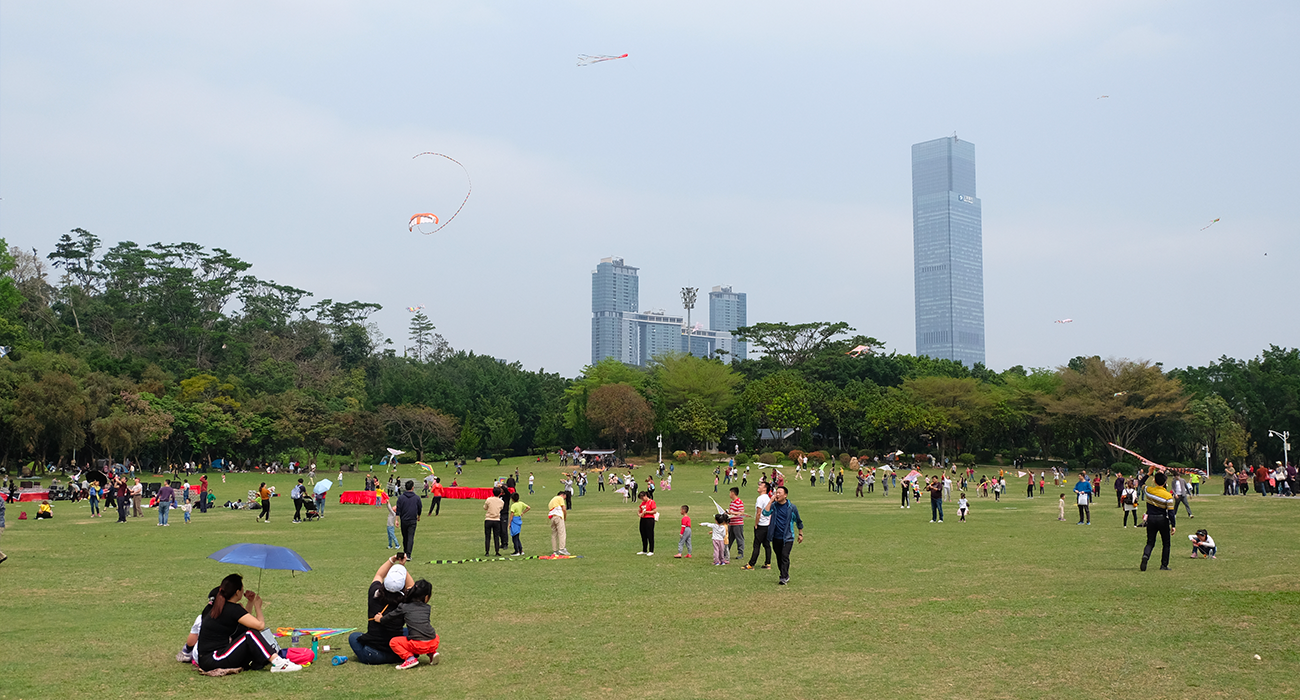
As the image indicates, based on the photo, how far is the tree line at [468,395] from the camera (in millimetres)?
64062

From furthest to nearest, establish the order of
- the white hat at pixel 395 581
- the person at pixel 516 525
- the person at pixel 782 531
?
the person at pixel 516 525, the person at pixel 782 531, the white hat at pixel 395 581

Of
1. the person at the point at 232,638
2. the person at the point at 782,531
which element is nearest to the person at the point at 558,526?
the person at the point at 782,531

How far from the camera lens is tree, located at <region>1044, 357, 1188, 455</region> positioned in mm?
68375

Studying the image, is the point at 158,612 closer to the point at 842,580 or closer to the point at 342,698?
the point at 342,698

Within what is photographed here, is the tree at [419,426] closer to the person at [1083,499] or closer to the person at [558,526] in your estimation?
the person at [1083,499]

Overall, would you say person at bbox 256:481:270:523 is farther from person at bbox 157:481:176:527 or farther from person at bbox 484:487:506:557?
person at bbox 484:487:506:557

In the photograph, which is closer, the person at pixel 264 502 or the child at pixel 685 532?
the child at pixel 685 532

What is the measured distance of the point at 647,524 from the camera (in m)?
17.5

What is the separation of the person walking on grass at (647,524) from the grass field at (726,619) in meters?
0.61

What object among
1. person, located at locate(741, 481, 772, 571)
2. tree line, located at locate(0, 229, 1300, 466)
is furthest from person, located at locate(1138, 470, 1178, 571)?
tree line, located at locate(0, 229, 1300, 466)

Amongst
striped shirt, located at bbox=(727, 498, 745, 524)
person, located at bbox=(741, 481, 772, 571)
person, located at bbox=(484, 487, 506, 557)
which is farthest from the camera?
person, located at bbox=(484, 487, 506, 557)

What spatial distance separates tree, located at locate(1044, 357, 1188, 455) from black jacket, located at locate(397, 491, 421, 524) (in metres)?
62.1

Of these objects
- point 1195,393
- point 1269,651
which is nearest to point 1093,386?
point 1195,393

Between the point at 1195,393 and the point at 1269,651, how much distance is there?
73.8m
